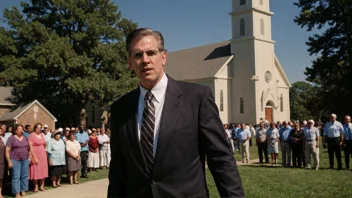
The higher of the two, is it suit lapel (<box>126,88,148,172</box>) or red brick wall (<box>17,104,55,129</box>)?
red brick wall (<box>17,104,55,129</box>)

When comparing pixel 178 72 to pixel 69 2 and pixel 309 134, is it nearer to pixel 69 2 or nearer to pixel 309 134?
pixel 69 2

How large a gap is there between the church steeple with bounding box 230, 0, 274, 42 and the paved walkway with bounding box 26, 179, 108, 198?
122 ft

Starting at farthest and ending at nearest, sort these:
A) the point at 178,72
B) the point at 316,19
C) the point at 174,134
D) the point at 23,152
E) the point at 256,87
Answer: the point at 178,72 < the point at 256,87 < the point at 316,19 < the point at 23,152 < the point at 174,134

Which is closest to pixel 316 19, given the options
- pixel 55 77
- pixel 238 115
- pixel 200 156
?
pixel 238 115

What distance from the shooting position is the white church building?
45.1m

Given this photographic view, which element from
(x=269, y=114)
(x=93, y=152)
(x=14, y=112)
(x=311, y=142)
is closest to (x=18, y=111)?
(x=14, y=112)

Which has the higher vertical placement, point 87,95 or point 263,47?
point 263,47

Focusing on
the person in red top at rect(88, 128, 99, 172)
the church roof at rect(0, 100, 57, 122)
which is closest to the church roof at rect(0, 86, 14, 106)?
the church roof at rect(0, 100, 57, 122)

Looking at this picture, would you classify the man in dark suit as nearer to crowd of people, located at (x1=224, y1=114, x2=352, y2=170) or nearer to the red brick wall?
crowd of people, located at (x1=224, y1=114, x2=352, y2=170)

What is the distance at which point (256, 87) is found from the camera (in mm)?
44656

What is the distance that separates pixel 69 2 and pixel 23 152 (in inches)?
1156

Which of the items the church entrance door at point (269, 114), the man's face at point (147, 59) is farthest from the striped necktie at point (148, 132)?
the church entrance door at point (269, 114)

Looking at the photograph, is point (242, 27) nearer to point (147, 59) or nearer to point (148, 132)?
point (147, 59)

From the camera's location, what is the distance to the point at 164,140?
241 cm
